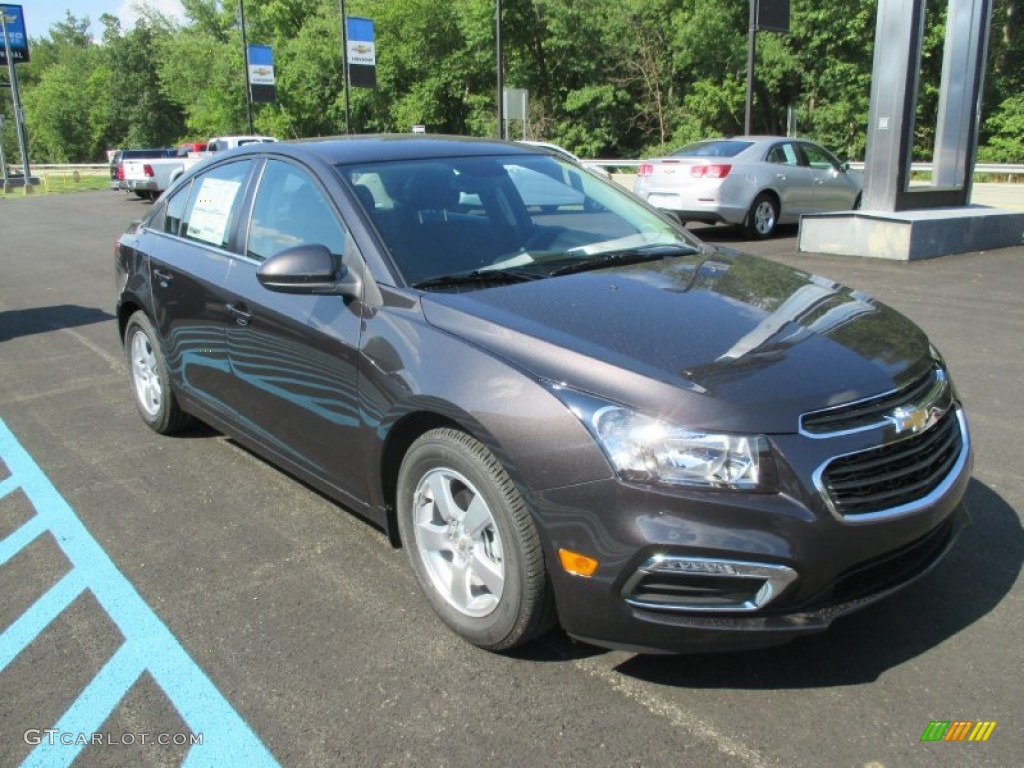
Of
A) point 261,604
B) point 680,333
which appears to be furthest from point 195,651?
point 680,333

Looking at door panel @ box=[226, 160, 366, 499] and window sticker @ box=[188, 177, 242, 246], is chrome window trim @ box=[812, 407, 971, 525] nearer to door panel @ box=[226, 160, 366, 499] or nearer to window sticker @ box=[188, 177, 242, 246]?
door panel @ box=[226, 160, 366, 499]

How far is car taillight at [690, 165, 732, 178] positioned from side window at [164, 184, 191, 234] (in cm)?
1009

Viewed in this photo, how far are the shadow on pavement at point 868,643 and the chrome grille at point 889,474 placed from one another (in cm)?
40

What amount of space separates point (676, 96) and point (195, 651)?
41.0 meters

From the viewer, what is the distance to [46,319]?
8820 millimetres

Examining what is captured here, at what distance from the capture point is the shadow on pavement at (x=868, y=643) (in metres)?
2.71

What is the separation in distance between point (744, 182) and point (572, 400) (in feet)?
39.5

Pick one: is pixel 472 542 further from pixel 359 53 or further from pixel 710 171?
pixel 359 53

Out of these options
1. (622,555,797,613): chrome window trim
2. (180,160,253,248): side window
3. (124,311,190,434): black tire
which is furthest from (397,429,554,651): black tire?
(124,311,190,434): black tire

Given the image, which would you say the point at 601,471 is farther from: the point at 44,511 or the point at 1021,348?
the point at 1021,348

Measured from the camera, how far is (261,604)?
3262 mm

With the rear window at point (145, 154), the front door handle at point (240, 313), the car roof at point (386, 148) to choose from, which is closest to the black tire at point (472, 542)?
the front door handle at point (240, 313)

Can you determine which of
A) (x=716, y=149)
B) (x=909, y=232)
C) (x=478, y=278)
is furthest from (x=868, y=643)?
(x=716, y=149)

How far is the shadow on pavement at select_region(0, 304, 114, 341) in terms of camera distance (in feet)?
27.3
